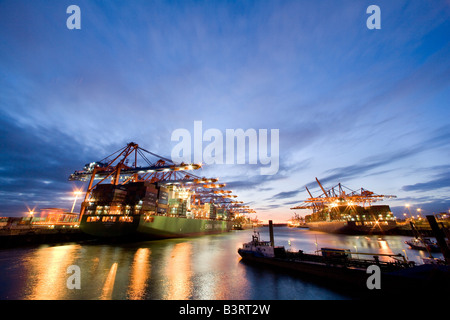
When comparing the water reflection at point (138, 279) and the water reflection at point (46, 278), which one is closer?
the water reflection at point (46, 278)

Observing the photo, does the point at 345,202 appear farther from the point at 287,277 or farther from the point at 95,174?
the point at 95,174

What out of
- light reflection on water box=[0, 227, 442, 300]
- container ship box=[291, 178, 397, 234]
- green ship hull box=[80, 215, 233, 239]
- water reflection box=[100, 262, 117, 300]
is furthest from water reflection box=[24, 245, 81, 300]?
container ship box=[291, 178, 397, 234]

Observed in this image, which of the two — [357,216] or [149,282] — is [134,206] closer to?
[149,282]

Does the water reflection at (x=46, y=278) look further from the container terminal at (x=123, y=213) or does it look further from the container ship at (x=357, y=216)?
the container ship at (x=357, y=216)

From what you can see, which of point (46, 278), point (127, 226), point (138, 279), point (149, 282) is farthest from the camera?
point (127, 226)

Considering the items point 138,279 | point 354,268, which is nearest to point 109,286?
point 138,279

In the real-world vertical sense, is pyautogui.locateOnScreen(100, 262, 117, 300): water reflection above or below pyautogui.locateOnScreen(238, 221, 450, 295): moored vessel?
below

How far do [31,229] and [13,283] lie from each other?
2740 cm

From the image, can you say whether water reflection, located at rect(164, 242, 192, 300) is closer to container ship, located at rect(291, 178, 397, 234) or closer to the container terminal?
the container terminal

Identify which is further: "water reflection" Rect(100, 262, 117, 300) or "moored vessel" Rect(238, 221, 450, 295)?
"water reflection" Rect(100, 262, 117, 300)

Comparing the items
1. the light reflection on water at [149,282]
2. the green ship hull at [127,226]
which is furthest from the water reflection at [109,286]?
the green ship hull at [127,226]

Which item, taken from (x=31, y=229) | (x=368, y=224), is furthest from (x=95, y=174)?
(x=368, y=224)

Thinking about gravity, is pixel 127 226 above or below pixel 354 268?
above
